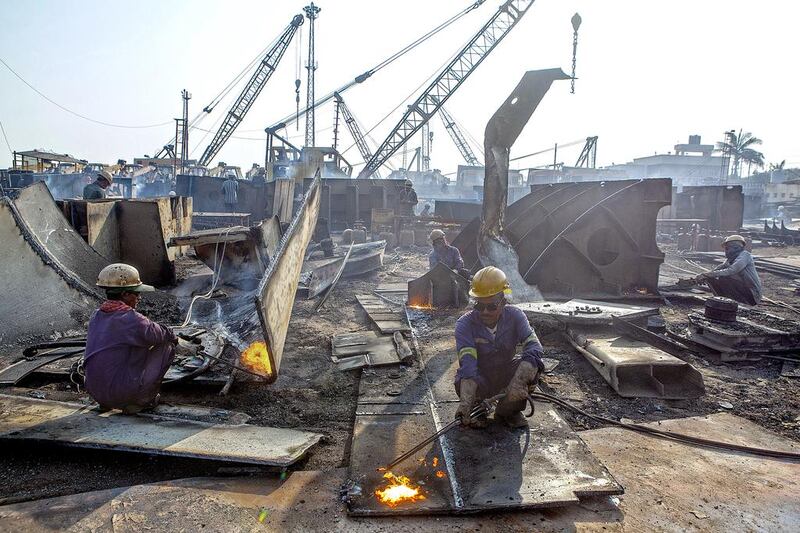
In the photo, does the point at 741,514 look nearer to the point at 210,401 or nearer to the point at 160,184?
the point at 210,401

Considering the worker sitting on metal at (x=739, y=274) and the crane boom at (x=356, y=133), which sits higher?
the crane boom at (x=356, y=133)

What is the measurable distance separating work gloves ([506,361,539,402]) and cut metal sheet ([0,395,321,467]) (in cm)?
162

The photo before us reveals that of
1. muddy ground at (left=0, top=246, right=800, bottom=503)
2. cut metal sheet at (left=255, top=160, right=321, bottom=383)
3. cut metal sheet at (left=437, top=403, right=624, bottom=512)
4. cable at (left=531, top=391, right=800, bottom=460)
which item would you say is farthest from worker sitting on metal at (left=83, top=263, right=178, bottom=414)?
cable at (left=531, top=391, right=800, bottom=460)

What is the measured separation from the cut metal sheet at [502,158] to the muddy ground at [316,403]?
2.21m

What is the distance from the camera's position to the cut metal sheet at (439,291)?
831cm

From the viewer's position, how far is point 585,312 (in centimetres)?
653

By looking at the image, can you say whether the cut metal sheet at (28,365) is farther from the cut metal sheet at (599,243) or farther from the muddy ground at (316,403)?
the cut metal sheet at (599,243)

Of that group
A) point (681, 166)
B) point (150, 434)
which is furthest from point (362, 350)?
point (681, 166)

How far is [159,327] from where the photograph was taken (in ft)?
13.3

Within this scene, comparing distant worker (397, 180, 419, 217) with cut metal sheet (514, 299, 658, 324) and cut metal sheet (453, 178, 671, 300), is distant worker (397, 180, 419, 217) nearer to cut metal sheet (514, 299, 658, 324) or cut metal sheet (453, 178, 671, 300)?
cut metal sheet (453, 178, 671, 300)

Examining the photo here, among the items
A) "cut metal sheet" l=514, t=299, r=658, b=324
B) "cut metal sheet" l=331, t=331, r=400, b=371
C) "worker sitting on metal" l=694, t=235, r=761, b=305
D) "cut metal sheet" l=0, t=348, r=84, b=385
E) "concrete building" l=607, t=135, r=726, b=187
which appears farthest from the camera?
"concrete building" l=607, t=135, r=726, b=187

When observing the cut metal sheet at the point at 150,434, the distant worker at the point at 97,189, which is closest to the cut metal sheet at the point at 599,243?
the cut metal sheet at the point at 150,434

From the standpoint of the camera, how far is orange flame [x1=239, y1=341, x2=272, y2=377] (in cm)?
518

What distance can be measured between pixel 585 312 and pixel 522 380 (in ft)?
10.7
